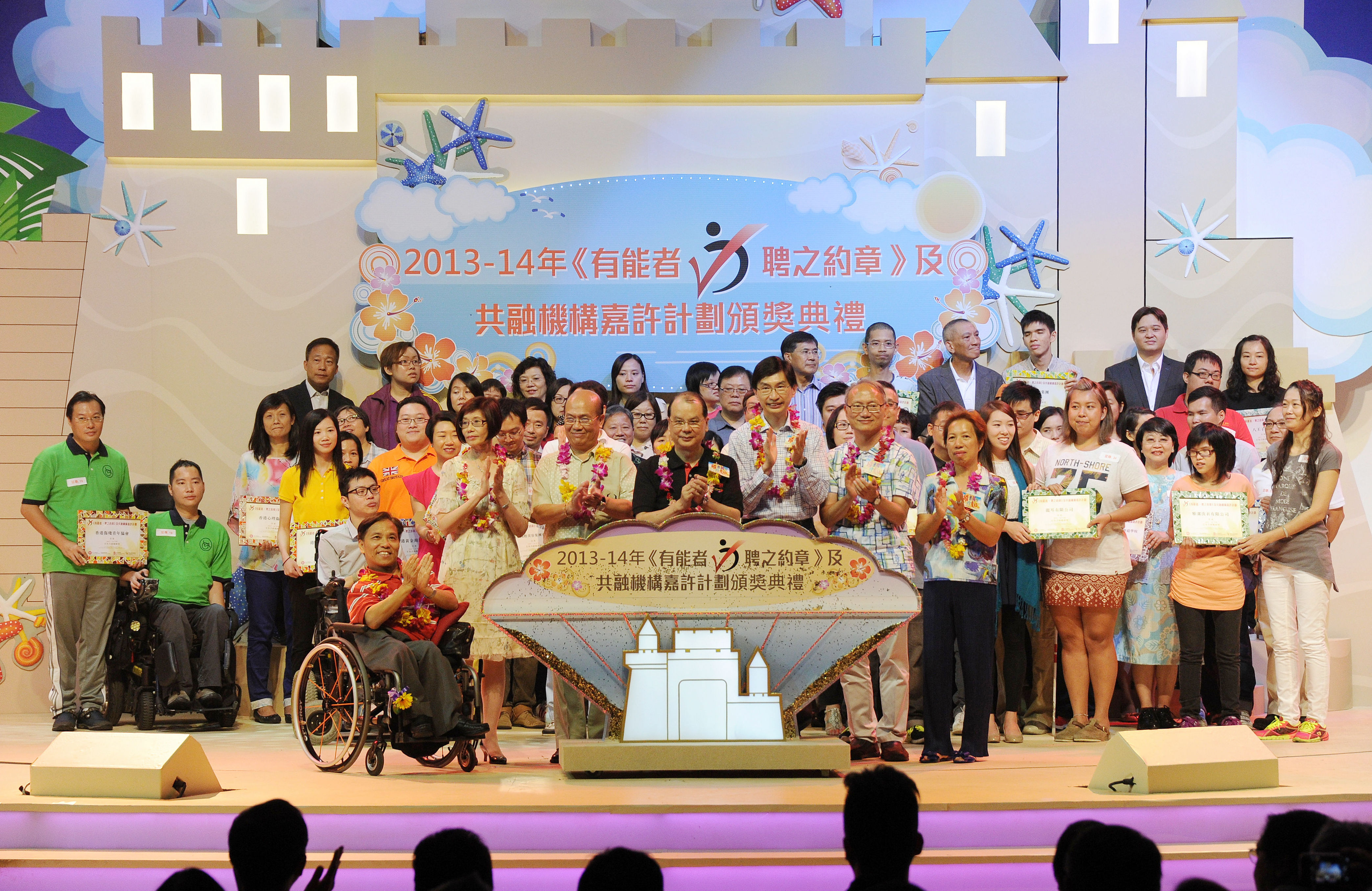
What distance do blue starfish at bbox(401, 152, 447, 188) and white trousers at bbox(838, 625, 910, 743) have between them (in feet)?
15.1

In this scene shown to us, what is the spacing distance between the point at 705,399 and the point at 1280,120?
453cm

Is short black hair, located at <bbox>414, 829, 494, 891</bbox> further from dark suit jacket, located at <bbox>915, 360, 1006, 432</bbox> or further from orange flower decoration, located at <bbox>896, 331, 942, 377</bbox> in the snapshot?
orange flower decoration, located at <bbox>896, 331, 942, 377</bbox>

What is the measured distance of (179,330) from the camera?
8.37 metres

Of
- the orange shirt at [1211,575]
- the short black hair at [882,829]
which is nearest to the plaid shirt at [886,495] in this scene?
the orange shirt at [1211,575]

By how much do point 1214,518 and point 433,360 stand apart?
191 inches

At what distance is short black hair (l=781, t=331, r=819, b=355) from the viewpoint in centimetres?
769

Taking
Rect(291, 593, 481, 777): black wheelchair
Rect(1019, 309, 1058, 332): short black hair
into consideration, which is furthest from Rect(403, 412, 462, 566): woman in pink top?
Rect(1019, 309, 1058, 332): short black hair

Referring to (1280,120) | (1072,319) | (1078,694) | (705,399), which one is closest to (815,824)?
(1078,694)

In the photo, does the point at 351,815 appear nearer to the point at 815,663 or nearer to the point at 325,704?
the point at 325,704

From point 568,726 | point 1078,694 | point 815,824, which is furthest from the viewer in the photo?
point 1078,694

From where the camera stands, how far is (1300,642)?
588 centimetres

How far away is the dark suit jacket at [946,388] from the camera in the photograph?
25.4 ft

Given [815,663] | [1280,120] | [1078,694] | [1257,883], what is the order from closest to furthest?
[1257,883]
[815,663]
[1078,694]
[1280,120]

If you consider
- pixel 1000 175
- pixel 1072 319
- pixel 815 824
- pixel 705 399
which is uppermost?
pixel 1000 175
